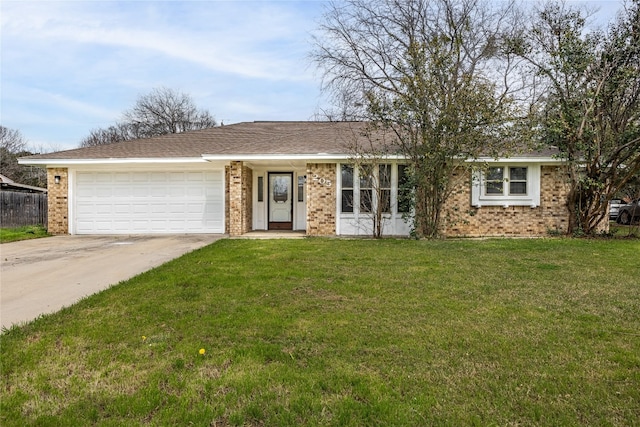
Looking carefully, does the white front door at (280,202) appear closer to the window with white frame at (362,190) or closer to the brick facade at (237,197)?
the brick facade at (237,197)

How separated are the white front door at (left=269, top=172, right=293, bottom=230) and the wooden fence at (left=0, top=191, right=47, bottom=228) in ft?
31.6

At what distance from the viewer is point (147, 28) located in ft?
27.9

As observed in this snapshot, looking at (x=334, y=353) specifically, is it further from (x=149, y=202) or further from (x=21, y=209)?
(x=21, y=209)

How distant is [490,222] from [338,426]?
1073 centimetres

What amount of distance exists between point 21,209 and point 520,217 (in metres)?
18.5

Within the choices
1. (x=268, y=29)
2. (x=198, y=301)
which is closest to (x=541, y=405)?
(x=198, y=301)

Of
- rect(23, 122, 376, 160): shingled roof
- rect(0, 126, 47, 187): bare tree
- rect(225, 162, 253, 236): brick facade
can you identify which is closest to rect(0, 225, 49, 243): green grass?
rect(23, 122, 376, 160): shingled roof

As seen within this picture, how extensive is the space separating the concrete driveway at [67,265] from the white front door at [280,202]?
2.48 meters

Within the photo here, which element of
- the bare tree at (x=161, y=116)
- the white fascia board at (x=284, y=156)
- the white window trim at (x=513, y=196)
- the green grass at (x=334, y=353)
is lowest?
the green grass at (x=334, y=353)

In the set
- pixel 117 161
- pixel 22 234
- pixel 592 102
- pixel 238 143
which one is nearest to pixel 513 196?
pixel 592 102

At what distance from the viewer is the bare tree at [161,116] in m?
39.8

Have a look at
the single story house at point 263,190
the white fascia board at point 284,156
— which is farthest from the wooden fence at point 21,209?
the white fascia board at point 284,156

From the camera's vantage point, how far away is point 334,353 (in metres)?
3.01

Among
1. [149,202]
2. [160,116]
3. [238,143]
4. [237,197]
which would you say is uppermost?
[160,116]
